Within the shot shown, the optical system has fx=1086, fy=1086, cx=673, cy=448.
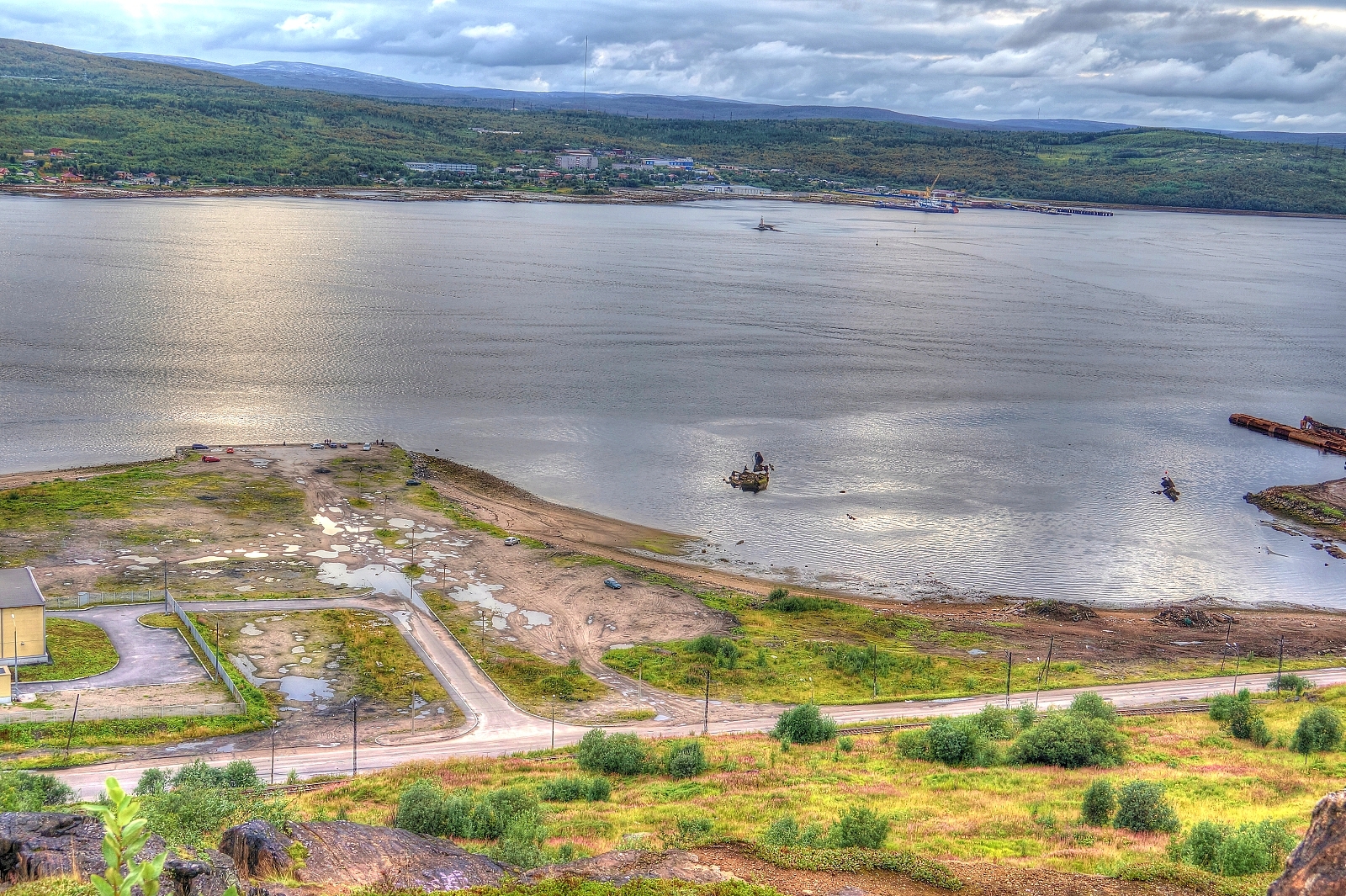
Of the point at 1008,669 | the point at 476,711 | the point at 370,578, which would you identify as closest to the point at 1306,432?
the point at 1008,669

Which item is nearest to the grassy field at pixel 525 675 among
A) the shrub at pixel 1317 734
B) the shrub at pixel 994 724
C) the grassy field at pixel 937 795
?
the grassy field at pixel 937 795

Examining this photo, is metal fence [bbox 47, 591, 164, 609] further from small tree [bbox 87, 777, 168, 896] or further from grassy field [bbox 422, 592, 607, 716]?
small tree [bbox 87, 777, 168, 896]

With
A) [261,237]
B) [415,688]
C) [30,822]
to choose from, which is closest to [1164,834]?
[30,822]

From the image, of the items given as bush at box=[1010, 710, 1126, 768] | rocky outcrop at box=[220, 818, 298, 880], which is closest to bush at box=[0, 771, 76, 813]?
rocky outcrop at box=[220, 818, 298, 880]

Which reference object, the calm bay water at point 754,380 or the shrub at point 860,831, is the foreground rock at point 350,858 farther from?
the calm bay water at point 754,380

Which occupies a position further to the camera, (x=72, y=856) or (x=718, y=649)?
(x=718, y=649)

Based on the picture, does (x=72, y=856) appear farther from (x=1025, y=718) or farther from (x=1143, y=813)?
Answer: (x=1025, y=718)

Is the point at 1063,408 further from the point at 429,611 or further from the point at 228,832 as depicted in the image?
the point at 228,832
